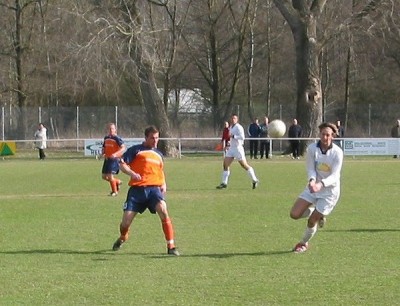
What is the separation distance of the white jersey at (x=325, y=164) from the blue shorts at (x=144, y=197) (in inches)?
75.0

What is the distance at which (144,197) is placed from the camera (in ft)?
37.0

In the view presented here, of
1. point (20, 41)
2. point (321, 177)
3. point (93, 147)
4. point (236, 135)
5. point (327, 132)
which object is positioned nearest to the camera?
point (327, 132)

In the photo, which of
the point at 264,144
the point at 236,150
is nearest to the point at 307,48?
the point at 264,144

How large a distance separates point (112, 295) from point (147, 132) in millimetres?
3193

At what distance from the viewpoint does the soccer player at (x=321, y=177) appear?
1082 centimetres

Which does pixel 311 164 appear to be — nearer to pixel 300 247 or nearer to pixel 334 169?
pixel 334 169

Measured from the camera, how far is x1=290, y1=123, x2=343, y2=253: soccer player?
35.5 ft

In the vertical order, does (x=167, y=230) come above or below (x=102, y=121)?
below

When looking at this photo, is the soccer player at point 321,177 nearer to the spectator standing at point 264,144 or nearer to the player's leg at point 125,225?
the player's leg at point 125,225

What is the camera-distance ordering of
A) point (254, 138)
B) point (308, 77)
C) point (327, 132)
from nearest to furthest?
1. point (327, 132)
2. point (308, 77)
3. point (254, 138)

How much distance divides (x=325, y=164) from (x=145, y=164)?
7.31ft

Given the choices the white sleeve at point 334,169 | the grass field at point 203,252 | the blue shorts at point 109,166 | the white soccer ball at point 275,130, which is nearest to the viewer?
the grass field at point 203,252

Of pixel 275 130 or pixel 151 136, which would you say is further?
pixel 275 130

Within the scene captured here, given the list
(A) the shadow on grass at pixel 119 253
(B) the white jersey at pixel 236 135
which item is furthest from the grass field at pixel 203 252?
(B) the white jersey at pixel 236 135
